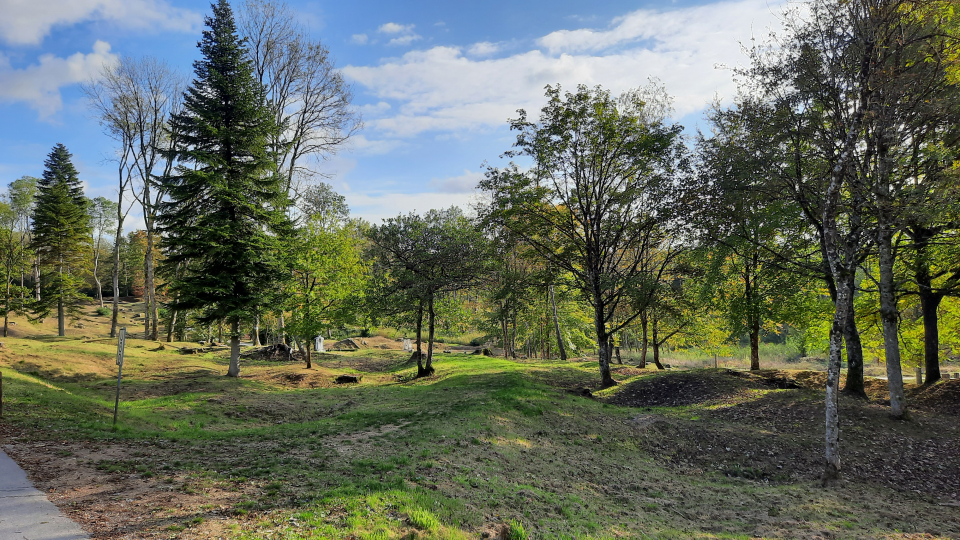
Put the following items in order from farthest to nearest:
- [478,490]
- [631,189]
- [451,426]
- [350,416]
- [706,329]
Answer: [706,329], [631,189], [350,416], [451,426], [478,490]

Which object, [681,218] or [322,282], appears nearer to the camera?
[681,218]

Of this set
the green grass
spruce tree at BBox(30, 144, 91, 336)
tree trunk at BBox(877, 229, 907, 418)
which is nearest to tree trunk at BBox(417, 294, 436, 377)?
the green grass

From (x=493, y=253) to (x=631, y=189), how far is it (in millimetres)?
6433

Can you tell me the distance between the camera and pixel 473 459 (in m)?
8.57

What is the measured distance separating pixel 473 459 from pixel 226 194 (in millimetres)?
16113

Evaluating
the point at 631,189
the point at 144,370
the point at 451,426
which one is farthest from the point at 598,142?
the point at 144,370

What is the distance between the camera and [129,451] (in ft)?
26.2

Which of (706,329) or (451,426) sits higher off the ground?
(706,329)

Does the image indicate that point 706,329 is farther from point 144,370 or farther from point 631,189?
point 144,370

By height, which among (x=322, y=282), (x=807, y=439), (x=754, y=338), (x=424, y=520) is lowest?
(x=807, y=439)

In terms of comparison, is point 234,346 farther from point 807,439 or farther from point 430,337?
point 807,439

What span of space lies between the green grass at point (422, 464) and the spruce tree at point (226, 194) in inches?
155

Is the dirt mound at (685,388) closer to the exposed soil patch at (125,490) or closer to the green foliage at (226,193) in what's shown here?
the exposed soil patch at (125,490)

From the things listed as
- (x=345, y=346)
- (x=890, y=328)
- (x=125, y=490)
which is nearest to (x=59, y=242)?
(x=345, y=346)
